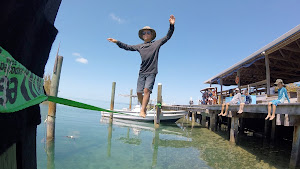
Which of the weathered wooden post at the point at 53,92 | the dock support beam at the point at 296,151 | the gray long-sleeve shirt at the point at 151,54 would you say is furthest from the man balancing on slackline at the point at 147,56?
the weathered wooden post at the point at 53,92

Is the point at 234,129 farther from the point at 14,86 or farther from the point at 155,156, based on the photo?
the point at 14,86

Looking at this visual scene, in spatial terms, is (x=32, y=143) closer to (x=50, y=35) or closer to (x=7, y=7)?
(x=50, y=35)

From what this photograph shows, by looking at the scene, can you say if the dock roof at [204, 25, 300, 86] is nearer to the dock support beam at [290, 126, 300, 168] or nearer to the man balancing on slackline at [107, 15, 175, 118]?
the dock support beam at [290, 126, 300, 168]

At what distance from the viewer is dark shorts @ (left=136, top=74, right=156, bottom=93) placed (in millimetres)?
3152

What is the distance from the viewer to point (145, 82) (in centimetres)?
325

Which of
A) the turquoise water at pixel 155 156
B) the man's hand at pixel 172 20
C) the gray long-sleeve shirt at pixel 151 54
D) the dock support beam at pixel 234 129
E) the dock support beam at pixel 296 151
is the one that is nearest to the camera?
the man's hand at pixel 172 20

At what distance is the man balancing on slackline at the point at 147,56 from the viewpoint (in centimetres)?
315

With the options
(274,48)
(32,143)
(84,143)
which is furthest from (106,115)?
(32,143)

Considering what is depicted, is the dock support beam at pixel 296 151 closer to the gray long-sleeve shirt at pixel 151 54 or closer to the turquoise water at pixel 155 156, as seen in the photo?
the turquoise water at pixel 155 156

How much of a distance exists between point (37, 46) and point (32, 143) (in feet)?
2.19

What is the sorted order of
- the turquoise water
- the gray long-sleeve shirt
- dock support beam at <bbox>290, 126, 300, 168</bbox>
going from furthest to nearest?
the turquoise water
dock support beam at <bbox>290, 126, 300, 168</bbox>
the gray long-sleeve shirt

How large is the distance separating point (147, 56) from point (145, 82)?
0.48 meters

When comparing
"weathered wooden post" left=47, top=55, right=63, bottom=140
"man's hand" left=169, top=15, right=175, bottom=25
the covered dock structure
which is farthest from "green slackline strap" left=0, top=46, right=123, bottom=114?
"weathered wooden post" left=47, top=55, right=63, bottom=140

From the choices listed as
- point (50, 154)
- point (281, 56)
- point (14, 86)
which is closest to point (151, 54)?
point (14, 86)
